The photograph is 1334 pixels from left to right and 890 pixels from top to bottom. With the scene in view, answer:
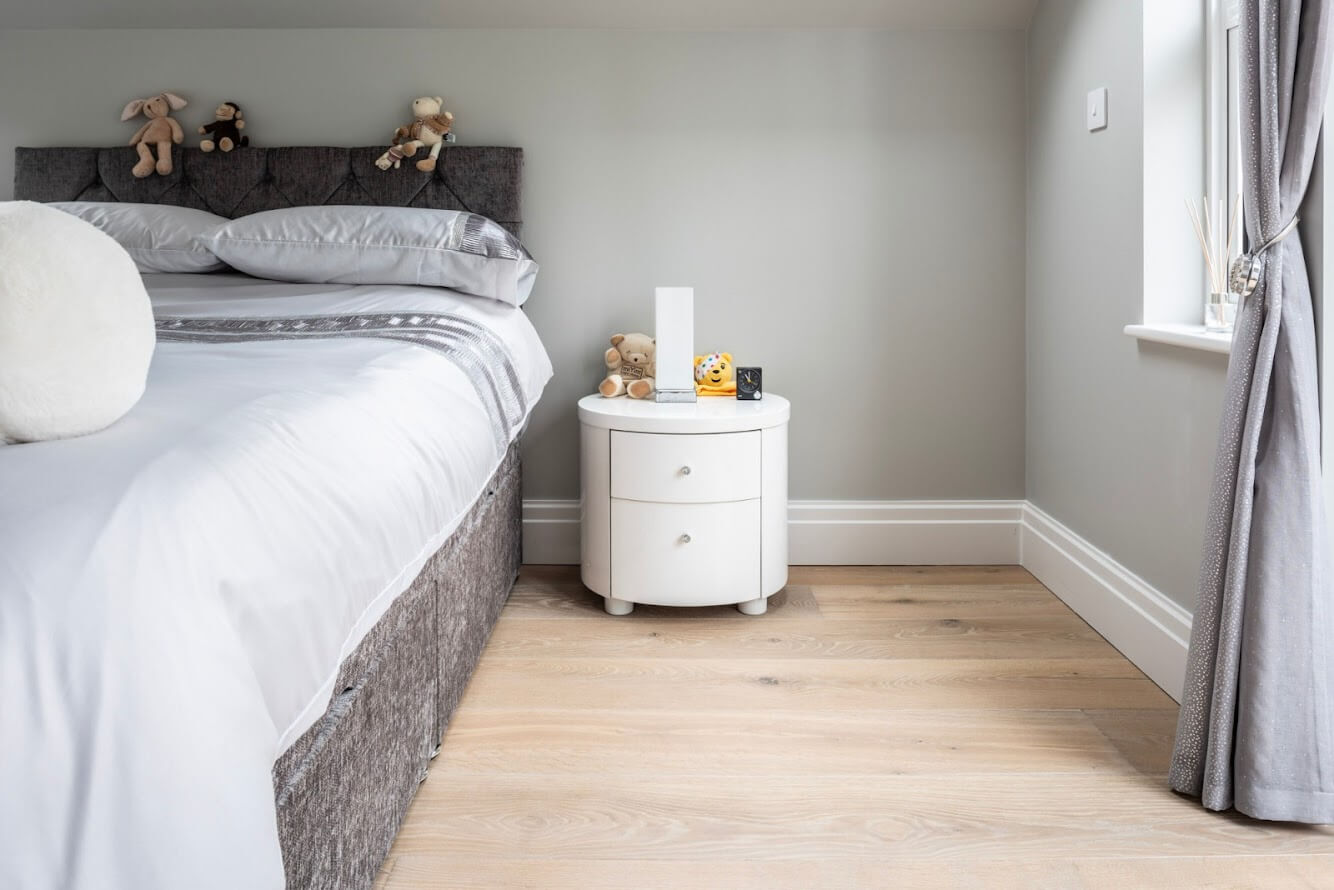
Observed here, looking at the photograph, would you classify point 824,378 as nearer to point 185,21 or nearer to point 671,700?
point 671,700

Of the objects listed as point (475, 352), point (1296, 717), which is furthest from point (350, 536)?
point (1296, 717)

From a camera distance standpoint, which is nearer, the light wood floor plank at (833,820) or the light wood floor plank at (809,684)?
the light wood floor plank at (833,820)

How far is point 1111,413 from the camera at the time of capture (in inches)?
97.4

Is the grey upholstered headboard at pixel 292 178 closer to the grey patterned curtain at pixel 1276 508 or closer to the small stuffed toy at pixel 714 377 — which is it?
the small stuffed toy at pixel 714 377

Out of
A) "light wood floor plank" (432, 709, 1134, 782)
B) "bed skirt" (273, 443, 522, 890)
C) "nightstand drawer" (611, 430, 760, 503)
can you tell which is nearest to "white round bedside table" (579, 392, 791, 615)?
"nightstand drawer" (611, 430, 760, 503)

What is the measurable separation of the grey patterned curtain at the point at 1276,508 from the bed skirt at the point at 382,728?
124cm

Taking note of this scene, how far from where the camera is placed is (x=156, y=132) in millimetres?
2920

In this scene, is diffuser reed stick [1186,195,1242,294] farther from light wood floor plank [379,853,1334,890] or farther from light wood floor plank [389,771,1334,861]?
light wood floor plank [379,853,1334,890]

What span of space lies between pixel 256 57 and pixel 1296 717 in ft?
9.68

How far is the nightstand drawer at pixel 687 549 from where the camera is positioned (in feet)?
8.53

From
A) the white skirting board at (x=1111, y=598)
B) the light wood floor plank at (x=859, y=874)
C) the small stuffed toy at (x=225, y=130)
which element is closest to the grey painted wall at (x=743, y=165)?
the small stuffed toy at (x=225, y=130)

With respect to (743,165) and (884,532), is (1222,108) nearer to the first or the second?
(743,165)

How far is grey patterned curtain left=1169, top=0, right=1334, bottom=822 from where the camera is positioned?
1.56 m

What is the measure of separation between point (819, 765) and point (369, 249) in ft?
5.08
